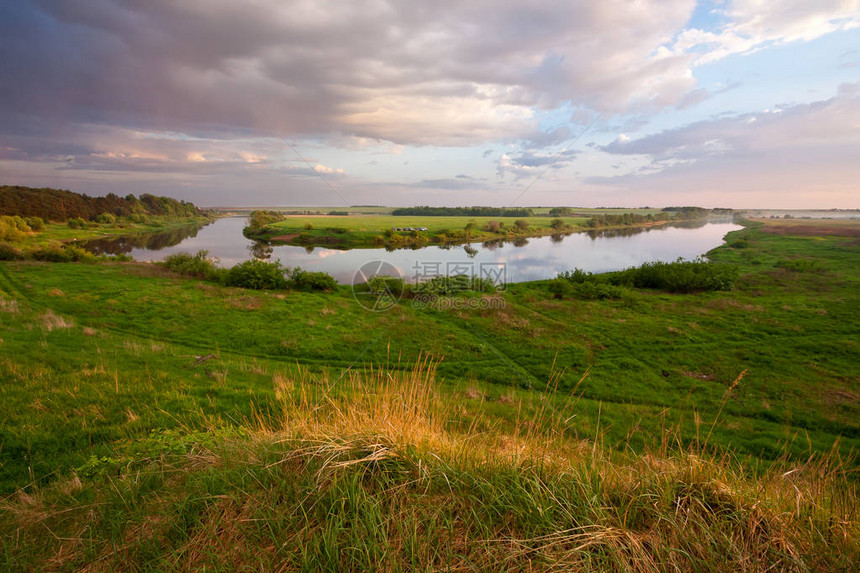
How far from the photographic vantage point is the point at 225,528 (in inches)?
93.6

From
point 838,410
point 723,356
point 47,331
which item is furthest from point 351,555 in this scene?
point 723,356

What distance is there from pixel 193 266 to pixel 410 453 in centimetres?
Result: 3341

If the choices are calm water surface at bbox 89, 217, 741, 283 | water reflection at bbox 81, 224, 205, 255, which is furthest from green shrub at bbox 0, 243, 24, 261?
water reflection at bbox 81, 224, 205, 255

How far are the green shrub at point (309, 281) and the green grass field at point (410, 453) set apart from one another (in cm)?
1093

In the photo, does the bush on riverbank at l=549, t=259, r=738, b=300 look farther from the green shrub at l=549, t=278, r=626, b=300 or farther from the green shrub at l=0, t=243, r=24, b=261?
the green shrub at l=0, t=243, r=24, b=261

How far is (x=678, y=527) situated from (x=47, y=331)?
17867 millimetres

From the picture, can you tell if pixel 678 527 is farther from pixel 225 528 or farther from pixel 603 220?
pixel 603 220

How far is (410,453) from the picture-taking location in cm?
293

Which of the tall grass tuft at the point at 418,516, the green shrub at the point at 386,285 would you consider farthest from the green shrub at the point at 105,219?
the tall grass tuft at the point at 418,516

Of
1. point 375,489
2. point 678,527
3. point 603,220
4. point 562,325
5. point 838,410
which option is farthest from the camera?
point 603,220

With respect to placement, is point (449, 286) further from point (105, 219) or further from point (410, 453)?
point (105, 219)

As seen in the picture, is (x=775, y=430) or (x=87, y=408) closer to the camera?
(x=87, y=408)

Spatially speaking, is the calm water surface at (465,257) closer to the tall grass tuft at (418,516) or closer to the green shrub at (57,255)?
the green shrub at (57,255)

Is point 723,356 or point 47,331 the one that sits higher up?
point 47,331
